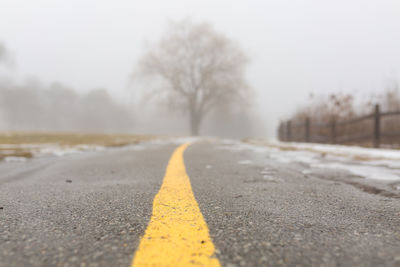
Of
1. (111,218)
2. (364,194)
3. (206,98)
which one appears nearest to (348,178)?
(364,194)

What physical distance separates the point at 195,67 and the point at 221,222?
20.5 meters

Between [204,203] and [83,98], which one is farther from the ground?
[83,98]

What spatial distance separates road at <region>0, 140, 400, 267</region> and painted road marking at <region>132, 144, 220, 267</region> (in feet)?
0.04

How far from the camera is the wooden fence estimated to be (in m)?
6.23

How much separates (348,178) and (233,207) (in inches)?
59.7

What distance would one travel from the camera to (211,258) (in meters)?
0.77

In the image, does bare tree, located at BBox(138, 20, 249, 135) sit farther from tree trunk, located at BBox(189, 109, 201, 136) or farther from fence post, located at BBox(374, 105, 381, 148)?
fence post, located at BBox(374, 105, 381, 148)

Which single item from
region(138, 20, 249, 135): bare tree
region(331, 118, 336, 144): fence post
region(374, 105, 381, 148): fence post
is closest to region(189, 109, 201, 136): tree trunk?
region(138, 20, 249, 135): bare tree

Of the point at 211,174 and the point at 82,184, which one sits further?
the point at 211,174

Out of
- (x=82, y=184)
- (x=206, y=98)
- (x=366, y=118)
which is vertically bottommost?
(x=82, y=184)

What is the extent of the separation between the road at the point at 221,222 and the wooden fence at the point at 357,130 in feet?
18.5

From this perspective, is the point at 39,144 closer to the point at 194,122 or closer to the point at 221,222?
the point at 221,222

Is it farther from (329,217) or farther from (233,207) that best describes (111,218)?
(329,217)

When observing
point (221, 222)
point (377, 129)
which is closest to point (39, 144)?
point (221, 222)
